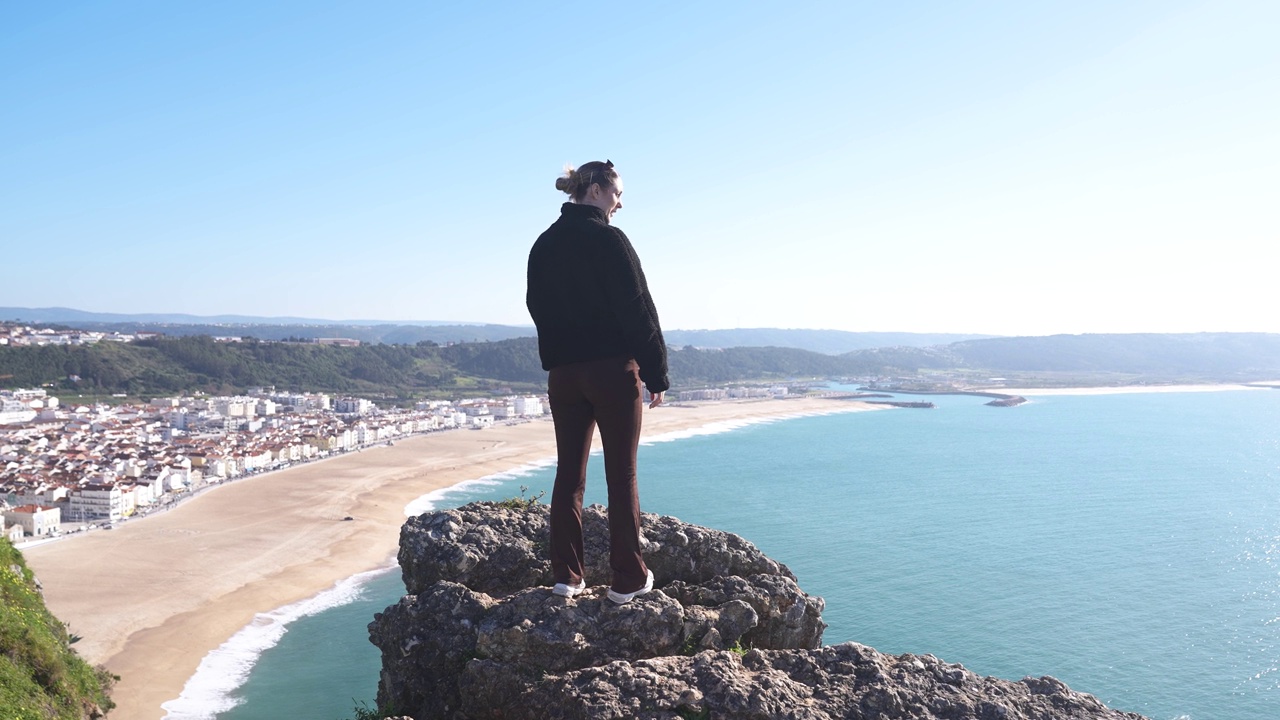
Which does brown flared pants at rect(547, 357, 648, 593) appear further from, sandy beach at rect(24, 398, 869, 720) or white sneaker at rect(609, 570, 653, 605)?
sandy beach at rect(24, 398, 869, 720)

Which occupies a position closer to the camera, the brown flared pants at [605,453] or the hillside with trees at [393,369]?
the brown flared pants at [605,453]

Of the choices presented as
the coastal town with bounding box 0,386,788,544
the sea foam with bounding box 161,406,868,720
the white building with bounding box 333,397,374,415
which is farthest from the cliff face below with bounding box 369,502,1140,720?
the white building with bounding box 333,397,374,415

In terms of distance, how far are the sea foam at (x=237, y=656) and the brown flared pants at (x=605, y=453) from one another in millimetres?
15677

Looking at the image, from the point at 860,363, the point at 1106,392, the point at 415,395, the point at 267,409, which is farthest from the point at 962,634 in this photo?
the point at 860,363

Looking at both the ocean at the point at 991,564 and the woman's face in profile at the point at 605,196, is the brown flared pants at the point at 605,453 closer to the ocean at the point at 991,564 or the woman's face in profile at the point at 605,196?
the woman's face in profile at the point at 605,196

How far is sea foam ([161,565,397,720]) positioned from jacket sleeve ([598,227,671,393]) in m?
16.4

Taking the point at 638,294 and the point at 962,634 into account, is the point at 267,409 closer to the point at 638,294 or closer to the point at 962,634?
the point at 962,634

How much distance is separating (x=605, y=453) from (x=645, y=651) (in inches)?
37.3

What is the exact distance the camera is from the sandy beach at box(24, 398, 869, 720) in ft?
66.1

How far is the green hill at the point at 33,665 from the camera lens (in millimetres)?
9258

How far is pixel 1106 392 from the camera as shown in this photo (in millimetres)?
131625

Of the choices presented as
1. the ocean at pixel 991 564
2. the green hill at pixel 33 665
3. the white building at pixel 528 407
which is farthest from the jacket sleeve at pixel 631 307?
the white building at pixel 528 407

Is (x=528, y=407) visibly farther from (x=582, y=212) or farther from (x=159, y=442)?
(x=582, y=212)

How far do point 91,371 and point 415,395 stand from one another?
34344 millimetres
